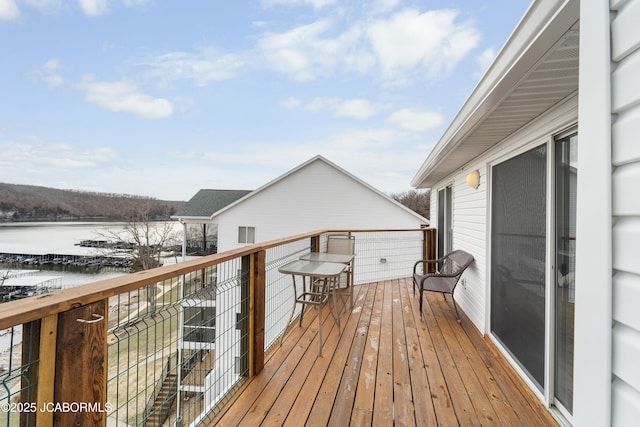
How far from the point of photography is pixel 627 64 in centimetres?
71

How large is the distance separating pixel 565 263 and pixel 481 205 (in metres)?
1.59

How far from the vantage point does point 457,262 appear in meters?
4.07

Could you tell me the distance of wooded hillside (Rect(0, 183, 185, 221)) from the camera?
32.9 feet

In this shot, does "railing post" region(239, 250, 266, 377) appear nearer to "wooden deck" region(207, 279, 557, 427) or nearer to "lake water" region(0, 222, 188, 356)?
"wooden deck" region(207, 279, 557, 427)

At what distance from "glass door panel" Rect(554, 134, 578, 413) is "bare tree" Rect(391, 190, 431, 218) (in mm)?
14349

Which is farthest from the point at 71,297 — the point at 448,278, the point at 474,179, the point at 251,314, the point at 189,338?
the point at 448,278

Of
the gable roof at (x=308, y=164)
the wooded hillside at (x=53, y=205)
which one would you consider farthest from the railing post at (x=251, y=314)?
the wooded hillside at (x=53, y=205)

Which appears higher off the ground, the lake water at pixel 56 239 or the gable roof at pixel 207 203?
the gable roof at pixel 207 203

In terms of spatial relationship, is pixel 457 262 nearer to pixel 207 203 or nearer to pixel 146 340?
pixel 146 340

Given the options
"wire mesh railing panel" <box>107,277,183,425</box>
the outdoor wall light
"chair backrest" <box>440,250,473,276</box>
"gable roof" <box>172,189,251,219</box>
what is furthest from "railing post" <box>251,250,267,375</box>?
"gable roof" <box>172,189,251,219</box>

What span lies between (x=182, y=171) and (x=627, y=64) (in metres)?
24.0

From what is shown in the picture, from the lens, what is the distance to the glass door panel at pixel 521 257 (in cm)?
210

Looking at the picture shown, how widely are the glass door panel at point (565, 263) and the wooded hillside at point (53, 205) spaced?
14429 mm

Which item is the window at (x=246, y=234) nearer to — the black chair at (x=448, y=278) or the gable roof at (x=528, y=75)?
the black chair at (x=448, y=278)
